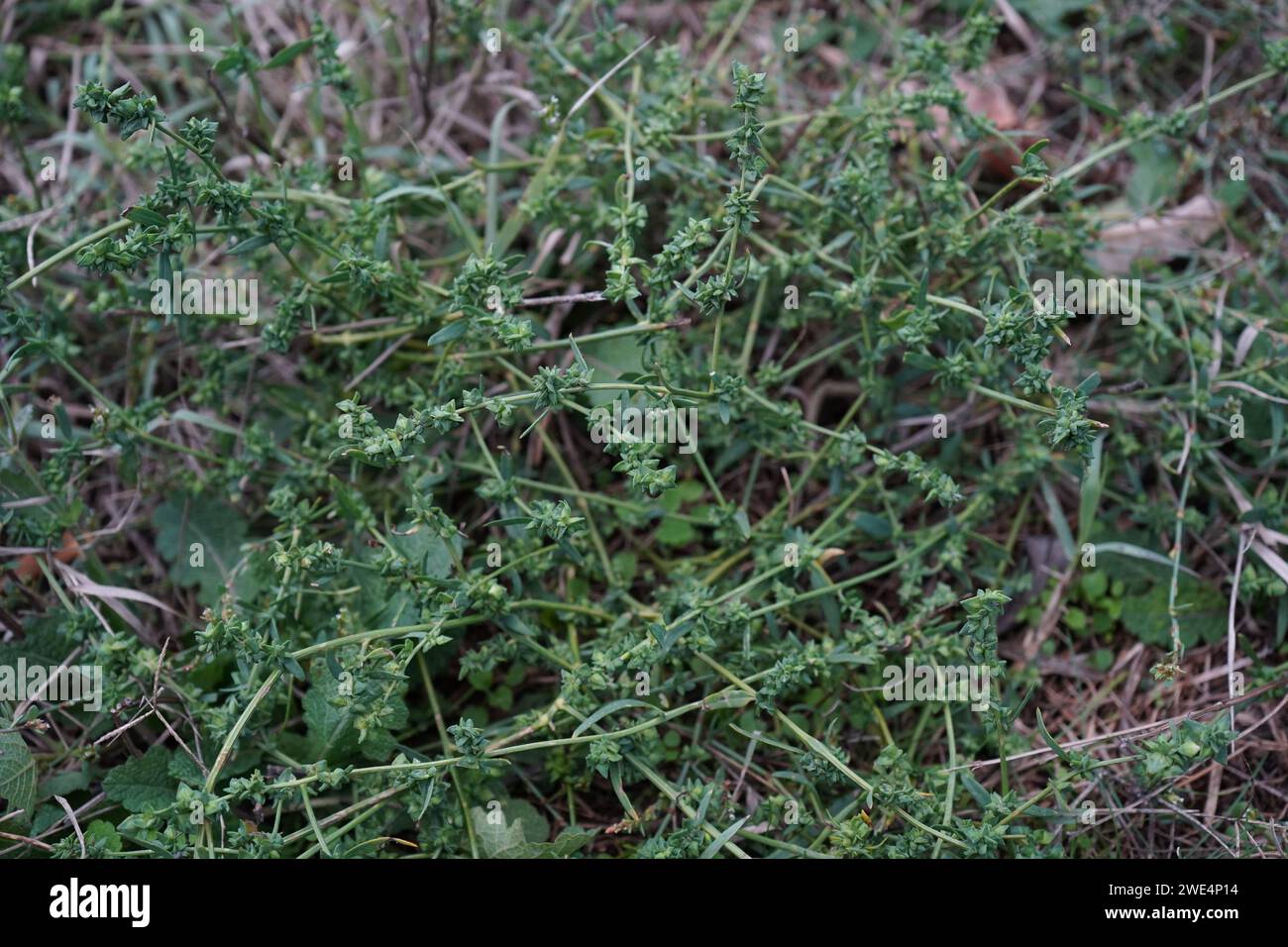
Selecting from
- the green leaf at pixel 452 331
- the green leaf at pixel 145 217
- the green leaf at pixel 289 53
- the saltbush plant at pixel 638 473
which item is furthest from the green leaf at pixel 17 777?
the green leaf at pixel 289 53

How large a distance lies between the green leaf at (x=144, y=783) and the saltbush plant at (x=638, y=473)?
0.04 ft

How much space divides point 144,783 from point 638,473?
1410 mm

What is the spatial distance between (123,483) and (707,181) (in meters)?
1.83

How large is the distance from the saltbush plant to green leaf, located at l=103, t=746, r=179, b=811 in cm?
1

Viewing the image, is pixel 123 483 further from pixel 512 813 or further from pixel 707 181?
pixel 707 181

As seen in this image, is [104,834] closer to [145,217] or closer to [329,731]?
[329,731]

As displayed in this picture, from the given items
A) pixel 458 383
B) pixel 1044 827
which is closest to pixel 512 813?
pixel 458 383

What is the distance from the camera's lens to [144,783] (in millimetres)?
2523

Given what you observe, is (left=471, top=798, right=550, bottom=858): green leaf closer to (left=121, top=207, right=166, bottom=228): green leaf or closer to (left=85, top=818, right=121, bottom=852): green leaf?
(left=85, top=818, right=121, bottom=852): green leaf

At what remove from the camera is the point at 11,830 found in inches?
97.9

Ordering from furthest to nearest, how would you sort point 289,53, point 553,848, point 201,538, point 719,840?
point 201,538 < point 289,53 < point 553,848 < point 719,840

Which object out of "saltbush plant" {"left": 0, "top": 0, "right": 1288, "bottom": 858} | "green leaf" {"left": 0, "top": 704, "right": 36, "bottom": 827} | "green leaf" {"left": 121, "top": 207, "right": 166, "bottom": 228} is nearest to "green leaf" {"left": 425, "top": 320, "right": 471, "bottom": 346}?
"saltbush plant" {"left": 0, "top": 0, "right": 1288, "bottom": 858}

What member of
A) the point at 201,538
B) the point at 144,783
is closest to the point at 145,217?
the point at 201,538

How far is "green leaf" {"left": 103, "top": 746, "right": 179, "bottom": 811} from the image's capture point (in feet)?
8.19
